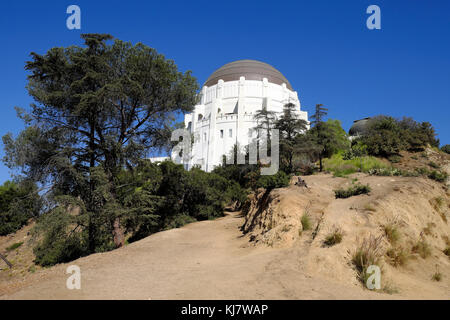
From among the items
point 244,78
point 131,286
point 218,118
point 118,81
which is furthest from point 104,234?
point 244,78

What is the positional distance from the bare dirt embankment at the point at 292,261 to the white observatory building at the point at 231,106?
99.5ft

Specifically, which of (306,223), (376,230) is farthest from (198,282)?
(376,230)

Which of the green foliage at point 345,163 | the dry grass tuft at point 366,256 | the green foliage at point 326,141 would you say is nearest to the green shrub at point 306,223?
the dry grass tuft at point 366,256

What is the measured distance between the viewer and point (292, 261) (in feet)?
19.4

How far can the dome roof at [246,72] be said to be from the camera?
165 feet

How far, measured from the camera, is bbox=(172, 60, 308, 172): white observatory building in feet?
140

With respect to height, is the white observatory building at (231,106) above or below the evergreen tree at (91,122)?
above

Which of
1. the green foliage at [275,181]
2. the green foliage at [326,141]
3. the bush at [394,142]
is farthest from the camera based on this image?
the green foliage at [326,141]

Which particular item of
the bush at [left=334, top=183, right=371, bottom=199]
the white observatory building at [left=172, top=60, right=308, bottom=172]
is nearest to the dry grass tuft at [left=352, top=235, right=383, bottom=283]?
the bush at [left=334, top=183, right=371, bottom=199]

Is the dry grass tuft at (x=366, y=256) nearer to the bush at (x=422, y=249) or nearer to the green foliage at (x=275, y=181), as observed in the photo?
the bush at (x=422, y=249)

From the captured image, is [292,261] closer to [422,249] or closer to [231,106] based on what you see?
[422,249]

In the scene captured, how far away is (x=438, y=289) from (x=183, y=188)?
53.5 ft

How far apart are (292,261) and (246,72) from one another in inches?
1915
